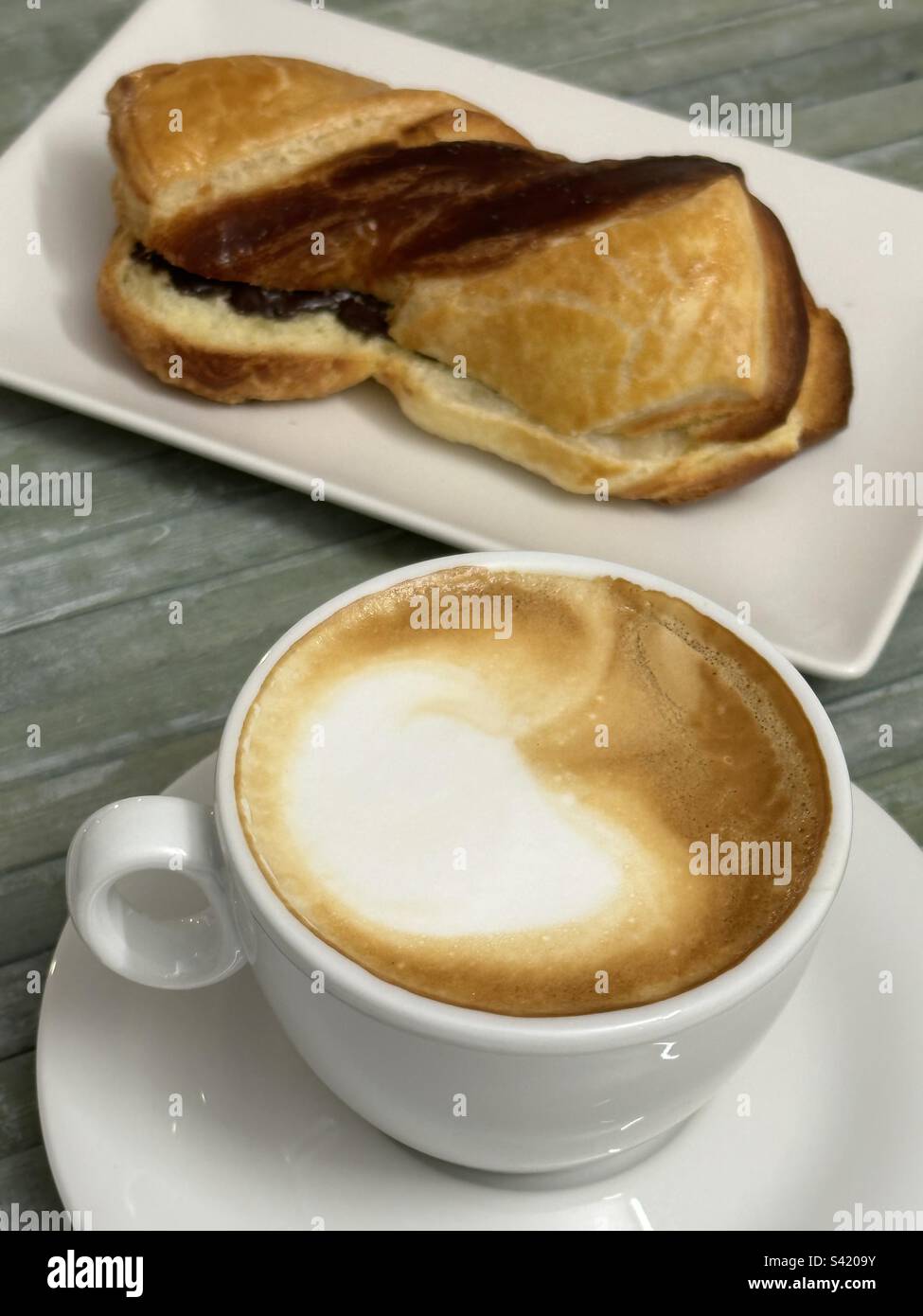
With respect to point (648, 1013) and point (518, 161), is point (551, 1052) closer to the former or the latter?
point (648, 1013)

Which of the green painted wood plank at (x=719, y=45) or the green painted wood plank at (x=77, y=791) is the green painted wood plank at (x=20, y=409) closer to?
the green painted wood plank at (x=77, y=791)

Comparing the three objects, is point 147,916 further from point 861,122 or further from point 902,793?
point 861,122

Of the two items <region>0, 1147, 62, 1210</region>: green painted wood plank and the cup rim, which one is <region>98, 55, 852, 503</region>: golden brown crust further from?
<region>0, 1147, 62, 1210</region>: green painted wood plank

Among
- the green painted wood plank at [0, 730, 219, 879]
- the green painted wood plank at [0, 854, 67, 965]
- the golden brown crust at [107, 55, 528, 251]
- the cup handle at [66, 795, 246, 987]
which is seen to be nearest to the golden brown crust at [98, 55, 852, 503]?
the golden brown crust at [107, 55, 528, 251]

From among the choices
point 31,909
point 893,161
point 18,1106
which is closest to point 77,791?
point 31,909

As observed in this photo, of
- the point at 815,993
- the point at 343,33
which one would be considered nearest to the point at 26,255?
the point at 343,33
